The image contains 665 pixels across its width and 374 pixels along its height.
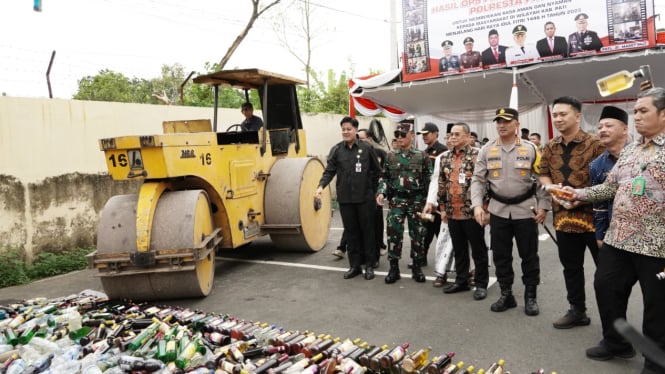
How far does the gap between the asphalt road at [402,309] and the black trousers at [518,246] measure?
0.33m

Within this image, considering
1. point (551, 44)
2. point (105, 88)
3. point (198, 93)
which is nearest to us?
point (551, 44)

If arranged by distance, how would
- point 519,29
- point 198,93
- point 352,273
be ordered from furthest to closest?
point 198,93
point 519,29
point 352,273

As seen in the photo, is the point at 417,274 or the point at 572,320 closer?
the point at 572,320

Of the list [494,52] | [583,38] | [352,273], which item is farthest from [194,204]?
[583,38]

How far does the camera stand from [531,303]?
4309mm

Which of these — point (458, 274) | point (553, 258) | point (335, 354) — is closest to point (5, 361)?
point (335, 354)

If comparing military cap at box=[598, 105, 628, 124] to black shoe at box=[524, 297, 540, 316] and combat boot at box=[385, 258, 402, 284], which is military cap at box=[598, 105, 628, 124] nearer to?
black shoe at box=[524, 297, 540, 316]

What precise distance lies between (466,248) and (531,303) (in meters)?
0.90

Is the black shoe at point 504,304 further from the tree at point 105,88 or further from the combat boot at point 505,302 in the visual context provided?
the tree at point 105,88

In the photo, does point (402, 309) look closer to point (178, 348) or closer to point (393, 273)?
point (393, 273)

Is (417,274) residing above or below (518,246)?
below

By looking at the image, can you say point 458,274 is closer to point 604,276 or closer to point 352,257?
point 352,257

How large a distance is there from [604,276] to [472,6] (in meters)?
7.45

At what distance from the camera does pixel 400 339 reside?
3.91 meters
